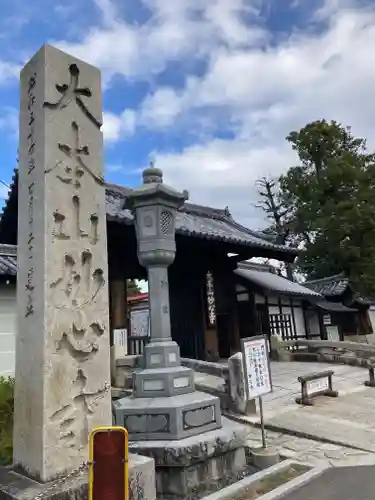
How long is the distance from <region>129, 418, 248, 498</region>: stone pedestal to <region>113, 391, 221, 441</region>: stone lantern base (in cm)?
11

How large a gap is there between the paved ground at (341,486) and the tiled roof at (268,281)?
12386 mm

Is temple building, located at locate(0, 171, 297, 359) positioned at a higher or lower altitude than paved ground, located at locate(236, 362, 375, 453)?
higher

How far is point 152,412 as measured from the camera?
16.8 feet

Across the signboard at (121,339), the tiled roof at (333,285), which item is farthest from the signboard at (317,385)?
the tiled roof at (333,285)

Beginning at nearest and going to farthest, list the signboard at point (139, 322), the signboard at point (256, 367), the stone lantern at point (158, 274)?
the stone lantern at point (158, 274)
the signboard at point (256, 367)
the signboard at point (139, 322)

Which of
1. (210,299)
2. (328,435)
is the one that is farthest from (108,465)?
(210,299)

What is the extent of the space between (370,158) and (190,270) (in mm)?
17509

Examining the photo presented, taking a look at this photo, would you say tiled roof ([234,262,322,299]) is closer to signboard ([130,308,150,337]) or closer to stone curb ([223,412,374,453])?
signboard ([130,308,150,337])

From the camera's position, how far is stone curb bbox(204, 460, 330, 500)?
441cm

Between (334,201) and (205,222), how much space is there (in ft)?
39.4

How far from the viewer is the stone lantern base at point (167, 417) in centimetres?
502

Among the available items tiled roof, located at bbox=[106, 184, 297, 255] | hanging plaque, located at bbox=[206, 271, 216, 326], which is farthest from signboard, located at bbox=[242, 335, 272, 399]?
hanging plaque, located at bbox=[206, 271, 216, 326]

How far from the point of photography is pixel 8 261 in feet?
32.1

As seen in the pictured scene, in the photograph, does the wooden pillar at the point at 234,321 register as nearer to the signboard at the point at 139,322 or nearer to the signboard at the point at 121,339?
the signboard at the point at 139,322
